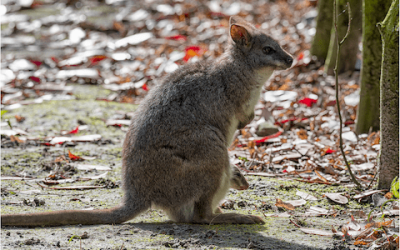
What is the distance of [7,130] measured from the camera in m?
5.86

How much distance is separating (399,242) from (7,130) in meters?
4.44

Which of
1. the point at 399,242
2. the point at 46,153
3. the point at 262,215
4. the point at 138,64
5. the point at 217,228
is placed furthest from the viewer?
the point at 138,64

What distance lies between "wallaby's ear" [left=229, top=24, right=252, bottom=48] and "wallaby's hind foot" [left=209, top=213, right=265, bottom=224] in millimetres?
1525

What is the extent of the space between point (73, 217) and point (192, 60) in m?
5.63

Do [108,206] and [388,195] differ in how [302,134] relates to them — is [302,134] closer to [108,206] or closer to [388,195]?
[388,195]

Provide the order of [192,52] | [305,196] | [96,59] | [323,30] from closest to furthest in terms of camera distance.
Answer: [305,196] < [323,30] < [192,52] < [96,59]

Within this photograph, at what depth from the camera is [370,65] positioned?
211 inches

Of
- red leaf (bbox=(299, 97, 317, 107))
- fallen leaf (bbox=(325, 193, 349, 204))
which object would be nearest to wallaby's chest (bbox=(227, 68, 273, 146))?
fallen leaf (bbox=(325, 193, 349, 204))

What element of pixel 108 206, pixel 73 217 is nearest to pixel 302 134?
pixel 108 206

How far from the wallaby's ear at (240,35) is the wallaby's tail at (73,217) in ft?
5.78

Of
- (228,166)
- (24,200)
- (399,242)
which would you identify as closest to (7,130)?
(24,200)

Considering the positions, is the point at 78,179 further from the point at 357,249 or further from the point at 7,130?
the point at 357,249

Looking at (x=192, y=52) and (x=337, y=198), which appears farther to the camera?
(x=192, y=52)

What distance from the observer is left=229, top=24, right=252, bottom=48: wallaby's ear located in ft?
14.6
